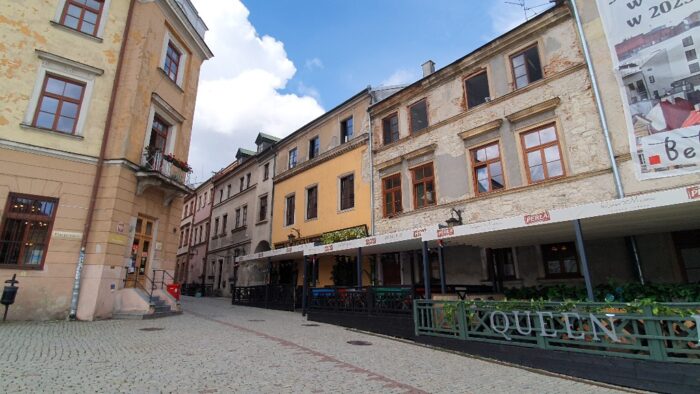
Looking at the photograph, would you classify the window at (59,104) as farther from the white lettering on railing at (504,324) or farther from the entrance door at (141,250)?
the white lettering on railing at (504,324)

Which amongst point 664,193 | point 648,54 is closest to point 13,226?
point 664,193

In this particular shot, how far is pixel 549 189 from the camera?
10.3m

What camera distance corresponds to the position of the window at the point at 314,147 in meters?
20.4

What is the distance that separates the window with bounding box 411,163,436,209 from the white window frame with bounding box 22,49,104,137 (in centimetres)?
1186

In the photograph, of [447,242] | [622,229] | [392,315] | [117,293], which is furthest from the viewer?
[117,293]

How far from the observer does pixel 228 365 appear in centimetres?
583

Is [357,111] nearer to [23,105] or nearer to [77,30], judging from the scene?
[77,30]

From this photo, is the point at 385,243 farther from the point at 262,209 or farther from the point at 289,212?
the point at 262,209

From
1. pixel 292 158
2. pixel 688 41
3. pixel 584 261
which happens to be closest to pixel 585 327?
pixel 584 261

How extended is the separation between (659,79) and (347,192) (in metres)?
12.2

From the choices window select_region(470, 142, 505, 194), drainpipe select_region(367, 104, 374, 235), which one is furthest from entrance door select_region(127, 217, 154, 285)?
window select_region(470, 142, 505, 194)

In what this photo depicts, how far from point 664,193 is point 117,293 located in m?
14.3

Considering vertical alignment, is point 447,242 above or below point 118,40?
below

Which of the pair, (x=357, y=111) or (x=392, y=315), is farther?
(x=357, y=111)
